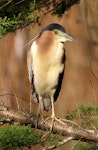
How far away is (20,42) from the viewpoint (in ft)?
13.9

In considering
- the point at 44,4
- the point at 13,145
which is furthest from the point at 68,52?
the point at 13,145

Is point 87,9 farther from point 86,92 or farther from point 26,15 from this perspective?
point 26,15

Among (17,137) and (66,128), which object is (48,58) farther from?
(17,137)

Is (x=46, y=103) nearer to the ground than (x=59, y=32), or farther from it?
nearer to the ground

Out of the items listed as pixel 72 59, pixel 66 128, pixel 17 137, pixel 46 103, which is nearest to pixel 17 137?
pixel 17 137

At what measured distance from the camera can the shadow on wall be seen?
13.4 ft

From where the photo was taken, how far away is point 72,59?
163 inches

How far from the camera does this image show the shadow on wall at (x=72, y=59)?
407cm

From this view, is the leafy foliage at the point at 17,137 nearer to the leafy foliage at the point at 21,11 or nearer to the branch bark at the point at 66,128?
the branch bark at the point at 66,128

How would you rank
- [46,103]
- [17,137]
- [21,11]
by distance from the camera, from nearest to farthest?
[17,137], [21,11], [46,103]

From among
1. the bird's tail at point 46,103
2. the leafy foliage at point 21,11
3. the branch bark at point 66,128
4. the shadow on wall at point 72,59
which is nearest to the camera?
the branch bark at point 66,128

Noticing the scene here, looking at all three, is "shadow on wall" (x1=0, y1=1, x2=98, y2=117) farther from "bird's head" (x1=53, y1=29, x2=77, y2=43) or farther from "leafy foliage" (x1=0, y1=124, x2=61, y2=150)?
"leafy foliage" (x1=0, y1=124, x2=61, y2=150)

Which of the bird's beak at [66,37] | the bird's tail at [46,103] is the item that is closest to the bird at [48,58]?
the bird's beak at [66,37]

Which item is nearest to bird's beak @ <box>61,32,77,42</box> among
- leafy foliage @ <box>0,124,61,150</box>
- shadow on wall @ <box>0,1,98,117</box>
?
leafy foliage @ <box>0,124,61,150</box>
